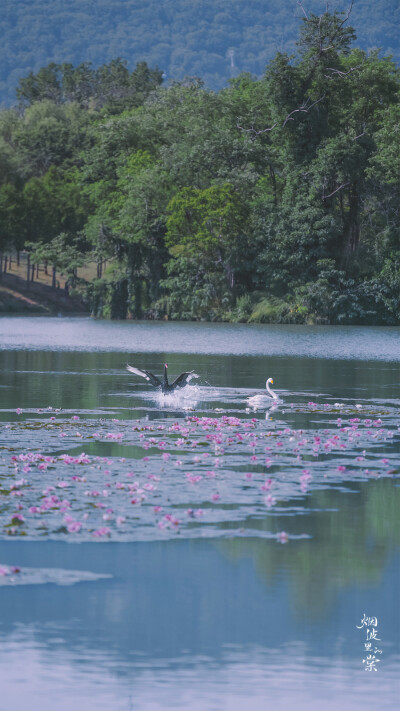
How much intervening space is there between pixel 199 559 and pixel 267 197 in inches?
3117

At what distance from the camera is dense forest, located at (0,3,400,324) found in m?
82.3

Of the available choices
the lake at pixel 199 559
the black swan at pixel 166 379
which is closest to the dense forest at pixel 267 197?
the black swan at pixel 166 379

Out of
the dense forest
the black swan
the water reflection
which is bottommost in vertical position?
Answer: the water reflection

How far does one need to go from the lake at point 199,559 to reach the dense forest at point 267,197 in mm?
61199

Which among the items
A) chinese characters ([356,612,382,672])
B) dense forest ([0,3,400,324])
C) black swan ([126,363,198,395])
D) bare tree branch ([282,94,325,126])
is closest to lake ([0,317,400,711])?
chinese characters ([356,612,382,672])

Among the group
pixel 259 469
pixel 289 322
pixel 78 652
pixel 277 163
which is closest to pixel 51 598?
pixel 78 652

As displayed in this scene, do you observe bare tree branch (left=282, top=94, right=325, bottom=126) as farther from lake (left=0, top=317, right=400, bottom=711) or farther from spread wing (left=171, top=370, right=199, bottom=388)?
lake (left=0, top=317, right=400, bottom=711)

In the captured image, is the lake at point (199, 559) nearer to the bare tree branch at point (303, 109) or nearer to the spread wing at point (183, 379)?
the spread wing at point (183, 379)

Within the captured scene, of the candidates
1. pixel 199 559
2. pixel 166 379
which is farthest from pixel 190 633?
pixel 166 379

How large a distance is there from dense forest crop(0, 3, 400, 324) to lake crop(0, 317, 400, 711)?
201 ft

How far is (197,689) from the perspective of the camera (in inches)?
294

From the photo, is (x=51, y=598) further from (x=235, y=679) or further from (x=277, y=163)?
(x=277, y=163)

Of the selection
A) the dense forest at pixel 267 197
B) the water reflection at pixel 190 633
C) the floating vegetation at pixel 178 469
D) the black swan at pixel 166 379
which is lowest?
the water reflection at pixel 190 633

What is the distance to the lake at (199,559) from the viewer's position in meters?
7.66
